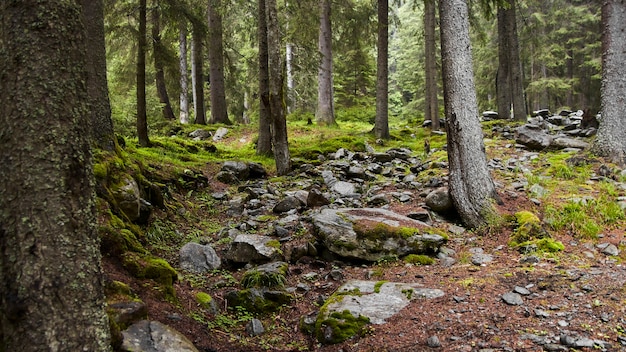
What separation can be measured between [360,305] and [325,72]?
15.0 meters

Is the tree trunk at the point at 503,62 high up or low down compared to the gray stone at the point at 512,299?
up

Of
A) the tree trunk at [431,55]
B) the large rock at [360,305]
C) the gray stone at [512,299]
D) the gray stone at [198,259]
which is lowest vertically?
the large rock at [360,305]

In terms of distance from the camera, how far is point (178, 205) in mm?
7461

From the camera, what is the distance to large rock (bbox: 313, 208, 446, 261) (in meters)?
5.70

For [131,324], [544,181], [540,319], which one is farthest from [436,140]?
[131,324]

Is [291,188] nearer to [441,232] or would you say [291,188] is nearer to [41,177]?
[441,232]

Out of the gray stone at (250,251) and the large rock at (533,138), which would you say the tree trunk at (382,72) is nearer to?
the large rock at (533,138)

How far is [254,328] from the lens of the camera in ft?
13.4

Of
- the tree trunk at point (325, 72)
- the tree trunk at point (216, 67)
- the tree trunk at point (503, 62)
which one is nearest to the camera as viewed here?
the tree trunk at point (503, 62)

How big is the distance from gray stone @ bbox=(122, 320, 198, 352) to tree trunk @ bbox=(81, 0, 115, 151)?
3549mm

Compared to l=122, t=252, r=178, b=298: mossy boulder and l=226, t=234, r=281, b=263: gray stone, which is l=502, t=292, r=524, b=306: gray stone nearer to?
l=226, t=234, r=281, b=263: gray stone

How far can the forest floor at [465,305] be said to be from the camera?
3504 mm

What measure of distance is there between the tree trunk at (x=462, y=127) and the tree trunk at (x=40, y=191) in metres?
5.71

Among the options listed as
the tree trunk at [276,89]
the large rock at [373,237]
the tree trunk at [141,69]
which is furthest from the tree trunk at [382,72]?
the large rock at [373,237]
